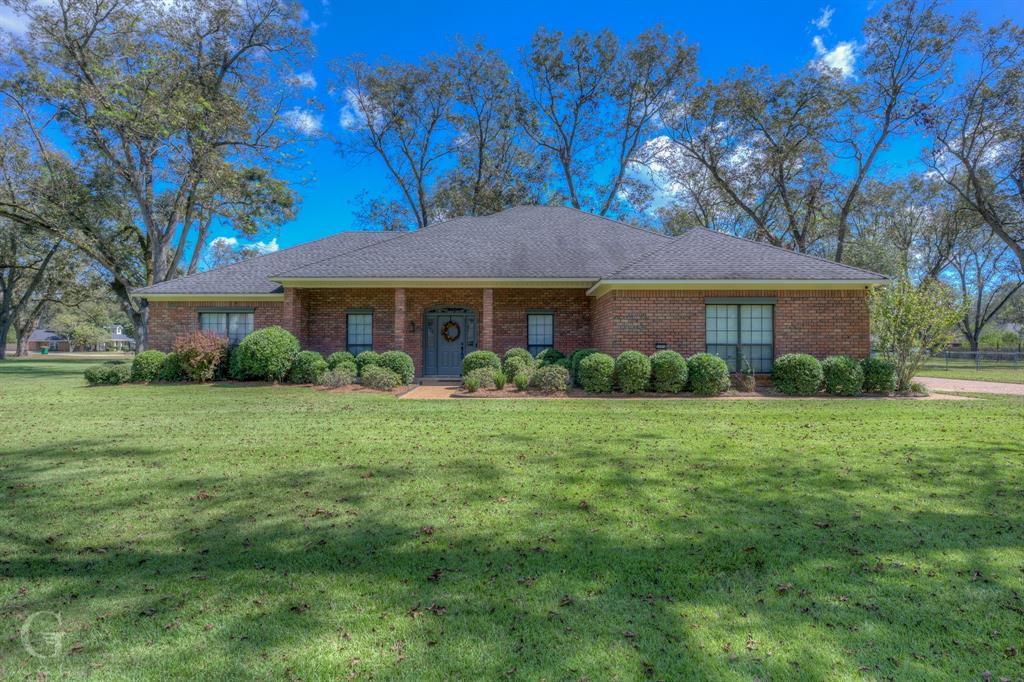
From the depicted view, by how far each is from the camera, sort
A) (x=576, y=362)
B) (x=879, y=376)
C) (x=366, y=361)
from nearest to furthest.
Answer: (x=879, y=376) → (x=576, y=362) → (x=366, y=361)

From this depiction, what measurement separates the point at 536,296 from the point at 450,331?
3.20 metres

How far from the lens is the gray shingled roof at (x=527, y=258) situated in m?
14.5

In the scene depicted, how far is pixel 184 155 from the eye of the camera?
2306cm

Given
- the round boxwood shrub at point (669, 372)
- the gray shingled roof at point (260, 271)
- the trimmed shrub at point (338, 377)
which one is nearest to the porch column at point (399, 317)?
the trimmed shrub at point (338, 377)

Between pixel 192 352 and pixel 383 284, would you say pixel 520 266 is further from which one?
pixel 192 352

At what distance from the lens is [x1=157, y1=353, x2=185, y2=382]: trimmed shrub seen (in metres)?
15.4

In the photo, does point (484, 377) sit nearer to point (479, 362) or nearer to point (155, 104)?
point (479, 362)

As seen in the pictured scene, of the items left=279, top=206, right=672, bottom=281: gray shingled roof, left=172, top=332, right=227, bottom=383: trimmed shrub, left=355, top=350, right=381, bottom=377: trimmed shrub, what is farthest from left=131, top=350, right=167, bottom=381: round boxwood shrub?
left=355, top=350, right=381, bottom=377: trimmed shrub

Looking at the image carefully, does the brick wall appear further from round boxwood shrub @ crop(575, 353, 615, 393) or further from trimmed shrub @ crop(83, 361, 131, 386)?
trimmed shrub @ crop(83, 361, 131, 386)

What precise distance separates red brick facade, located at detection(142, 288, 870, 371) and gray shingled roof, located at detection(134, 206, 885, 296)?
0.61 metres

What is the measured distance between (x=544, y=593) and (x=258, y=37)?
30.0 metres

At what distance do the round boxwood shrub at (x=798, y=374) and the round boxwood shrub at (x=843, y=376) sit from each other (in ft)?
0.70

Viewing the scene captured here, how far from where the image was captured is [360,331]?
17.7m

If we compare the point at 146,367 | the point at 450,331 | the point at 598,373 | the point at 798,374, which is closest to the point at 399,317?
the point at 450,331
